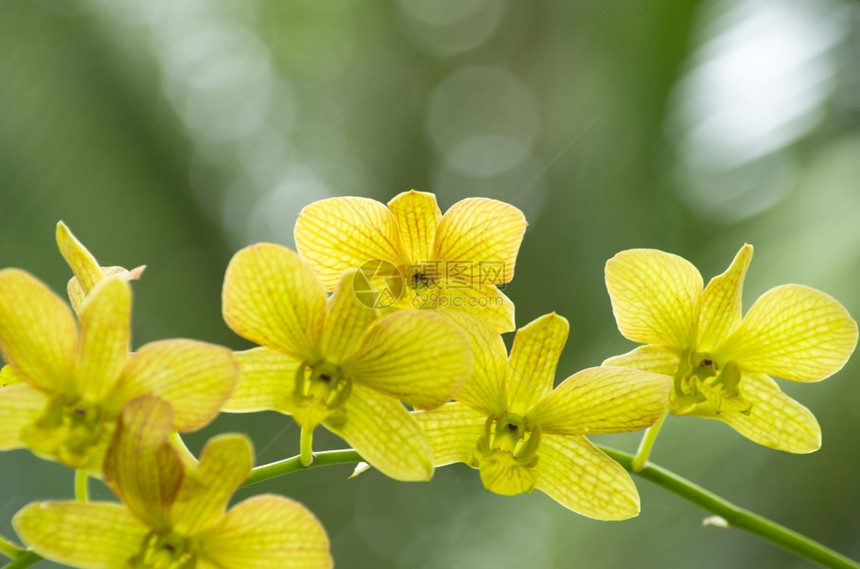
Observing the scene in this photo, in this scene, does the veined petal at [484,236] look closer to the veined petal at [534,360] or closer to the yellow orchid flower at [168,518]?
the veined petal at [534,360]

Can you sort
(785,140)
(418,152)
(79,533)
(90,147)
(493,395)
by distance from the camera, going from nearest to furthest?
1. (79,533)
2. (493,395)
3. (785,140)
4. (90,147)
5. (418,152)

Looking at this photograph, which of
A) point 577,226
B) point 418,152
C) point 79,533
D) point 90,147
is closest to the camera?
point 79,533

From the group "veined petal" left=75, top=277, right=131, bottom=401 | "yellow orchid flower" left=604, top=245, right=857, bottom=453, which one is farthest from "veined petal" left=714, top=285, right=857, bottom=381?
"veined petal" left=75, top=277, right=131, bottom=401

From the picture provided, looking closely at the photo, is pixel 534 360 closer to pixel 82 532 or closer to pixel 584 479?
pixel 584 479

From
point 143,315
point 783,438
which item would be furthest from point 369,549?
point 783,438

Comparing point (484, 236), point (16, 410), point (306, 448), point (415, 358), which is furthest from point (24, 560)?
point (484, 236)

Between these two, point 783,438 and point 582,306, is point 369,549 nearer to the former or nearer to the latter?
point 582,306

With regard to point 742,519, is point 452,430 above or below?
above
